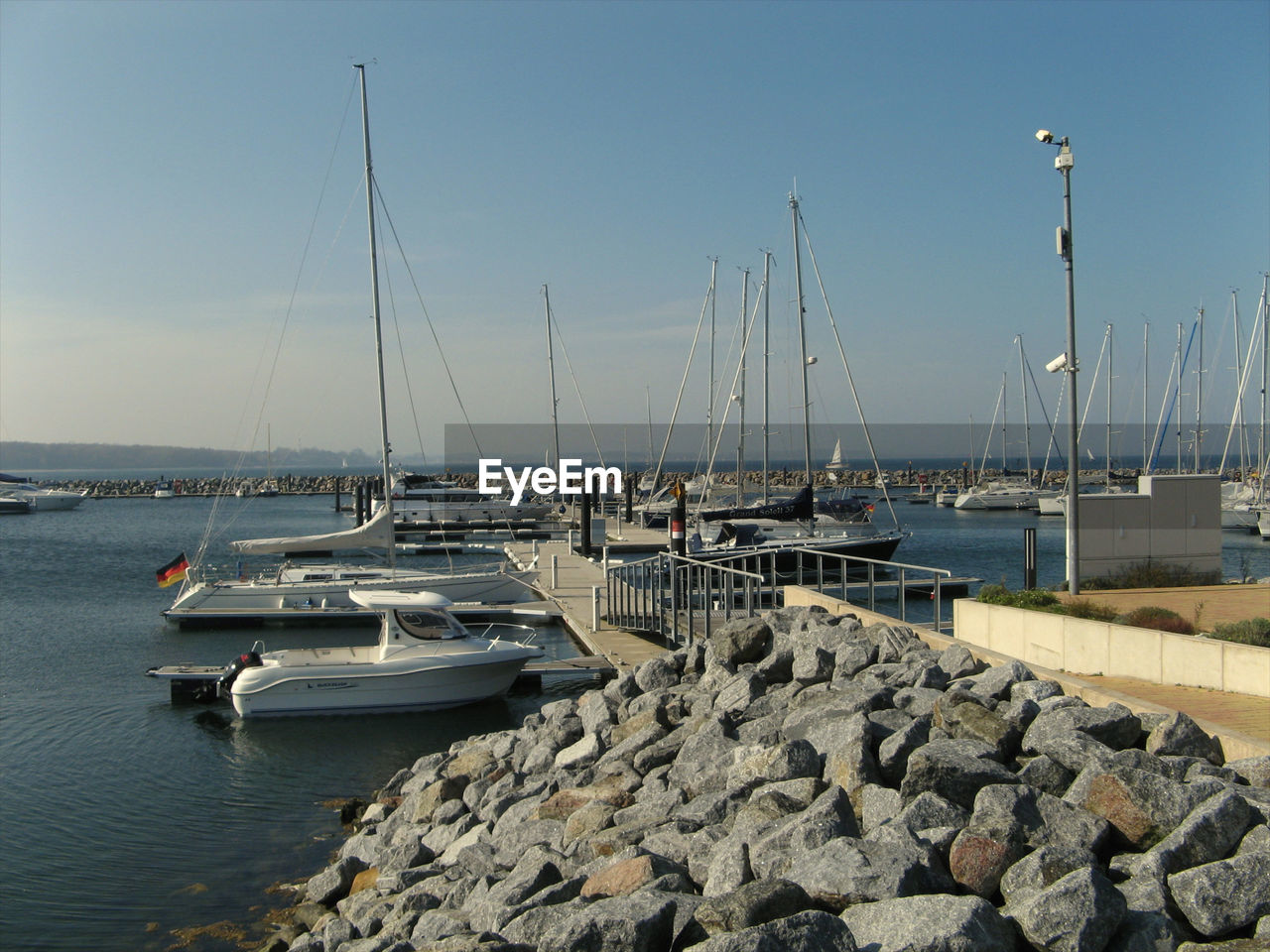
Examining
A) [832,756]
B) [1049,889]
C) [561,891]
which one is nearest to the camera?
[1049,889]

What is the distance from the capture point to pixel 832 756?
8.17m

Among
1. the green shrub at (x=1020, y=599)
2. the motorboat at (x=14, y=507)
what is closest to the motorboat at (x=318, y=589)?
the green shrub at (x=1020, y=599)

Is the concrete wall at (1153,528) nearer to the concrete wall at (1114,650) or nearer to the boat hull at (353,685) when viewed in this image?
the concrete wall at (1114,650)

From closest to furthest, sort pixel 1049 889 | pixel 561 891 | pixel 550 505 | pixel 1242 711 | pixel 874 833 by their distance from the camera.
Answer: pixel 1049 889 → pixel 874 833 → pixel 561 891 → pixel 1242 711 → pixel 550 505

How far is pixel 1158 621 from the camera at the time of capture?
1170cm

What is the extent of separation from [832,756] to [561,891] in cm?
233

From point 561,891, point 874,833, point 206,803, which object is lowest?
point 206,803

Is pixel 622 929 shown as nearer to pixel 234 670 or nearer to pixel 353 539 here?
pixel 234 670

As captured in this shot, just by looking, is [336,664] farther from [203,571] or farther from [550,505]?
[550,505]

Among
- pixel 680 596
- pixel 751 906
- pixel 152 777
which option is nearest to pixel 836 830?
pixel 751 906

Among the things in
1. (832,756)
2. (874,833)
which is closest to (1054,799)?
(874,833)

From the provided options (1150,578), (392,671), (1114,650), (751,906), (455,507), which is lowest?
(392,671)

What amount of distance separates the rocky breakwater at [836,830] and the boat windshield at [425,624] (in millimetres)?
6944

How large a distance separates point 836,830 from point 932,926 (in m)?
1.45
